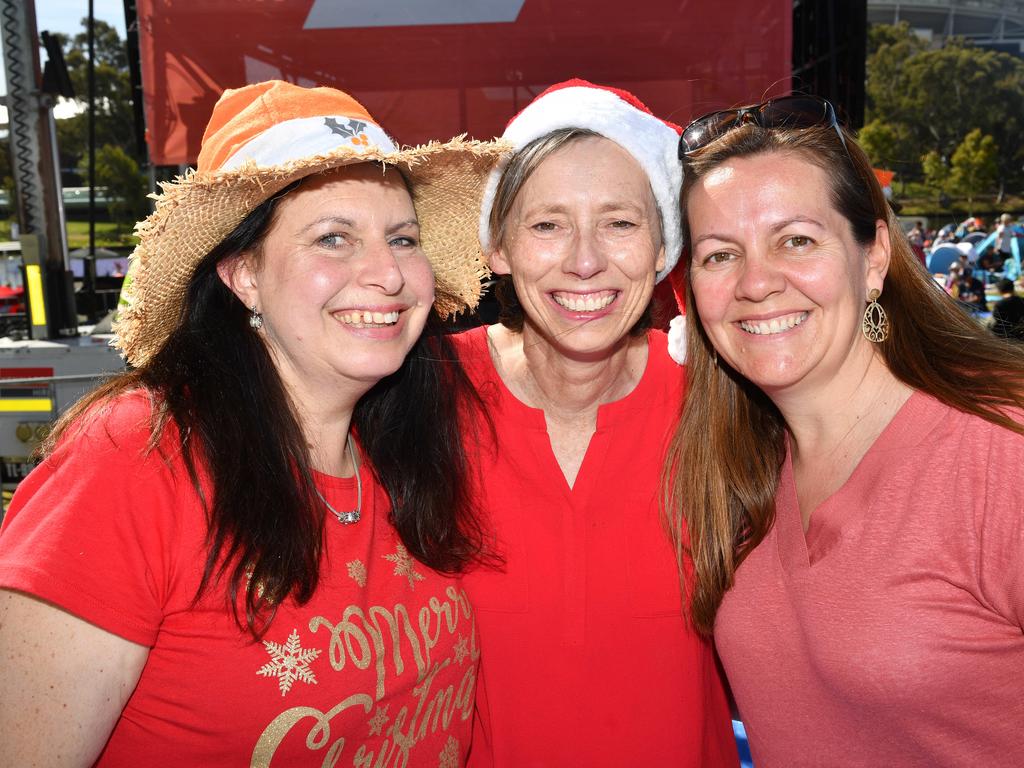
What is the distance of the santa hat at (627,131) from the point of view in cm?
228

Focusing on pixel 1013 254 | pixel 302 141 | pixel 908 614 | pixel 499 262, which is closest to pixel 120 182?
pixel 1013 254

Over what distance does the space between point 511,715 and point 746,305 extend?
119 cm

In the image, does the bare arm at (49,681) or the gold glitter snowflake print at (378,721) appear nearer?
the bare arm at (49,681)

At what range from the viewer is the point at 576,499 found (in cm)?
225

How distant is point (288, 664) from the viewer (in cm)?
163

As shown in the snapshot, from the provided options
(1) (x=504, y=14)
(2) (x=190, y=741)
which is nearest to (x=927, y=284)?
(2) (x=190, y=741)

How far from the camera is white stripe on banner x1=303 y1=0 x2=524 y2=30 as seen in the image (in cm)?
404

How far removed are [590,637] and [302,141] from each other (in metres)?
1.37

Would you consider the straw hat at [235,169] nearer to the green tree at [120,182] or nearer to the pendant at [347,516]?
the pendant at [347,516]

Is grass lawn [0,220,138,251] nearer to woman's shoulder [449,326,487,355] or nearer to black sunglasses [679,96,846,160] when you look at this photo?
woman's shoulder [449,326,487,355]

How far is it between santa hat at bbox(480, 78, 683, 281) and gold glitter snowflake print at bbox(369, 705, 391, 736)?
4.57 ft

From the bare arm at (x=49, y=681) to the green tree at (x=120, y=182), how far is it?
30.2 m

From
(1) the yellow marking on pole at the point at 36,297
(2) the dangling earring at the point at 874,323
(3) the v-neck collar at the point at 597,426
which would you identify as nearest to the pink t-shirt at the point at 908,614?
(2) the dangling earring at the point at 874,323

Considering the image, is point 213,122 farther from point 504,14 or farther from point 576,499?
point 504,14
